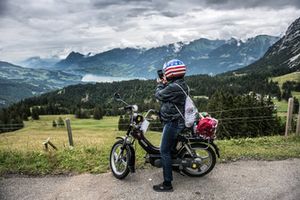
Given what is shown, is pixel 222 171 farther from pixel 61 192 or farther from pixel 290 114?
pixel 290 114

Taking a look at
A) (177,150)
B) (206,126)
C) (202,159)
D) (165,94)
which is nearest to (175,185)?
(177,150)

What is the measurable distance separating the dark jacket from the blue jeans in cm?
14

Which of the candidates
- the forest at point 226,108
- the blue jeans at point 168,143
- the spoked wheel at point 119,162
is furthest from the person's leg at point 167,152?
the forest at point 226,108

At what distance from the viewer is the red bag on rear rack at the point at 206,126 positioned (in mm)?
7492

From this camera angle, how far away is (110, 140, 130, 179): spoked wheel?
8023 millimetres

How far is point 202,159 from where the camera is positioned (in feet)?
26.3

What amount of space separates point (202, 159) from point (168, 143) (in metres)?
1.11

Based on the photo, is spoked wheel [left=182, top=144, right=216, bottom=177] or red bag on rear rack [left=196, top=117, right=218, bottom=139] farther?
spoked wheel [left=182, top=144, right=216, bottom=177]

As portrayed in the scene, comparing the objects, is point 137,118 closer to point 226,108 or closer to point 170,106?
point 170,106

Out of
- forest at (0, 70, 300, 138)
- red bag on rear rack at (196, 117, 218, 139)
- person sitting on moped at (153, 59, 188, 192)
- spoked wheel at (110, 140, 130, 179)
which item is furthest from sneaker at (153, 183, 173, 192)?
forest at (0, 70, 300, 138)

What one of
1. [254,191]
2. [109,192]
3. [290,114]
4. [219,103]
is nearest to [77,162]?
[109,192]

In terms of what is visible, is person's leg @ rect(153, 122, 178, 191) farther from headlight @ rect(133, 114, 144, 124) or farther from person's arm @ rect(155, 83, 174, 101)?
headlight @ rect(133, 114, 144, 124)

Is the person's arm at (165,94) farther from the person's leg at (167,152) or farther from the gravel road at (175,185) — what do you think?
the gravel road at (175,185)

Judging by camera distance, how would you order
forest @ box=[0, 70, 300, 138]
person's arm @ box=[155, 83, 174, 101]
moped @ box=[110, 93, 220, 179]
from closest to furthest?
person's arm @ box=[155, 83, 174, 101] < moped @ box=[110, 93, 220, 179] < forest @ box=[0, 70, 300, 138]
